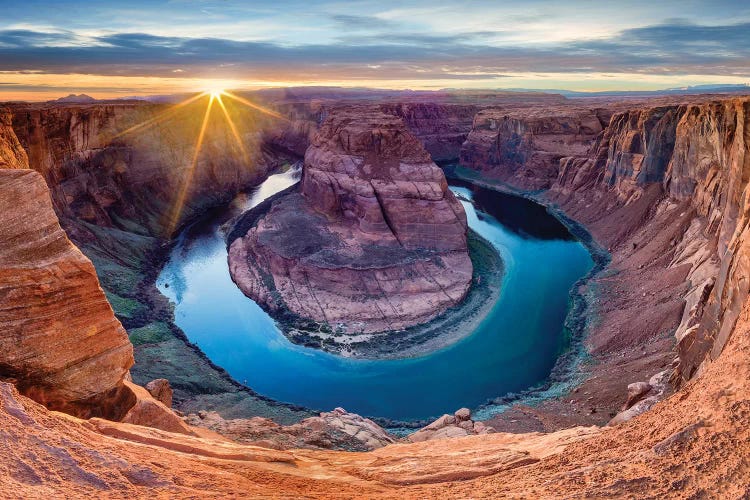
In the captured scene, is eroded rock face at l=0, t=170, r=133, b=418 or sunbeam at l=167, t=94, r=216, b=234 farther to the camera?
sunbeam at l=167, t=94, r=216, b=234

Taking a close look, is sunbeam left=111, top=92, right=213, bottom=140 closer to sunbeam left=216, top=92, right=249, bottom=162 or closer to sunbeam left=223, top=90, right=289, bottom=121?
sunbeam left=216, top=92, right=249, bottom=162

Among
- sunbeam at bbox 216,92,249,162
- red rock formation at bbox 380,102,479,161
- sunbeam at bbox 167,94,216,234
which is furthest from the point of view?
red rock formation at bbox 380,102,479,161

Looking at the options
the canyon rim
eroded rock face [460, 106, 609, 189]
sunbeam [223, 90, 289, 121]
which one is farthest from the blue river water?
sunbeam [223, 90, 289, 121]

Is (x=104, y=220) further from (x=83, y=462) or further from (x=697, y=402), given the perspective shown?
(x=697, y=402)

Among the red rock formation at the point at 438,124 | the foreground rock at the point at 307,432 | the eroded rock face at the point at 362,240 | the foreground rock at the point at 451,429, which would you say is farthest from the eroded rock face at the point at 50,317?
the red rock formation at the point at 438,124

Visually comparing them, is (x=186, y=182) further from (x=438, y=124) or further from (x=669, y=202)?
(x=438, y=124)

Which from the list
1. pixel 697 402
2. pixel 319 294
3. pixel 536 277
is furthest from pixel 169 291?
pixel 697 402
